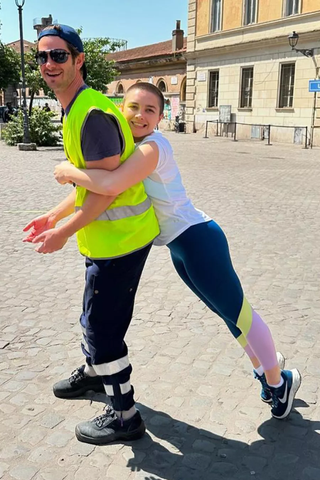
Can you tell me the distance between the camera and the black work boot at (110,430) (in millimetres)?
2496

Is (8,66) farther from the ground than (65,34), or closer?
farther from the ground

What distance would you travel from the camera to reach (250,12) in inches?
1067

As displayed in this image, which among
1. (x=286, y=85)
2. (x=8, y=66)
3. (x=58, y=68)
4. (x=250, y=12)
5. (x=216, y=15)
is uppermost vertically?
(x=216, y=15)

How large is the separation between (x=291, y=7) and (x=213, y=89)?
23.1ft

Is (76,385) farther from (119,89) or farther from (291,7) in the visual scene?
(119,89)

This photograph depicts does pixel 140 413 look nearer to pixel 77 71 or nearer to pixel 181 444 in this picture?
pixel 181 444

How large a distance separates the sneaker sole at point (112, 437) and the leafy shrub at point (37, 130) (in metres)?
18.9

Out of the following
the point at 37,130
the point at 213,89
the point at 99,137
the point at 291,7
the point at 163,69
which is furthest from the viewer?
the point at 163,69

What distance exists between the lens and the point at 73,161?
216 centimetres

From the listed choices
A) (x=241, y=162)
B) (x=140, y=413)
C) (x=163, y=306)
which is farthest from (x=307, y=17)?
(x=140, y=413)

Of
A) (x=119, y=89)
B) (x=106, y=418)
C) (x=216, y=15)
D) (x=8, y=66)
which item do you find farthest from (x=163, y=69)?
(x=106, y=418)

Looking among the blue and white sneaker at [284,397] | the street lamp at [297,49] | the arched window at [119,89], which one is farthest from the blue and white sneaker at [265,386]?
the arched window at [119,89]

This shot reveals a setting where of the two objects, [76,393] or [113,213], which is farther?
[76,393]

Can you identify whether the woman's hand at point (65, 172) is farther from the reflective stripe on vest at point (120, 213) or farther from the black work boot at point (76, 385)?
the black work boot at point (76, 385)
